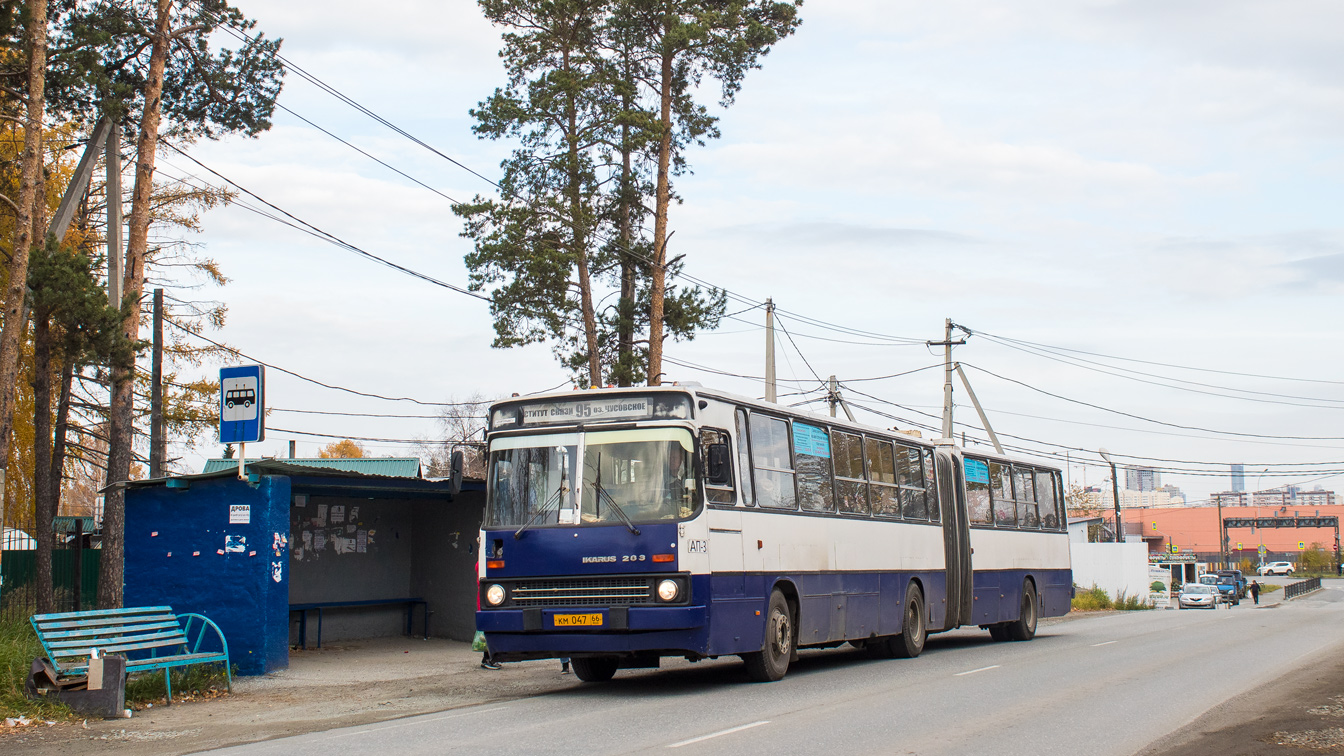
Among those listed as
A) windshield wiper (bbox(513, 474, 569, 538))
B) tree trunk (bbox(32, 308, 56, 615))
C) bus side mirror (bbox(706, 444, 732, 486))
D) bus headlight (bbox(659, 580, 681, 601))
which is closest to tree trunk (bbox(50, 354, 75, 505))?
tree trunk (bbox(32, 308, 56, 615))

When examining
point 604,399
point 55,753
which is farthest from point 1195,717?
point 55,753

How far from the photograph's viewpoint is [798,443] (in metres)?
15.4

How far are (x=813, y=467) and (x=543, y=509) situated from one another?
408 centimetres

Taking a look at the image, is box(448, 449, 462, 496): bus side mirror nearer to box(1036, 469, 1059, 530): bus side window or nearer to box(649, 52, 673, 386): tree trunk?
box(1036, 469, 1059, 530): bus side window

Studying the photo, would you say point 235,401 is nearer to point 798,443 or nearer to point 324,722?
point 324,722

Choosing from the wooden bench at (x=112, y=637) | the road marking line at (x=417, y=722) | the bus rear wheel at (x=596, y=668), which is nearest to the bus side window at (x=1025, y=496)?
the bus rear wheel at (x=596, y=668)

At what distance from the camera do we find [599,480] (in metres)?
13.0

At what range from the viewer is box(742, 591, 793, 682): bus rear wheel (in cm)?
1409

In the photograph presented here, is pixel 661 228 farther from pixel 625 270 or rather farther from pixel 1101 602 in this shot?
pixel 1101 602

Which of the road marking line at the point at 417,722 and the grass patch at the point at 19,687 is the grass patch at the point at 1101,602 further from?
the grass patch at the point at 19,687

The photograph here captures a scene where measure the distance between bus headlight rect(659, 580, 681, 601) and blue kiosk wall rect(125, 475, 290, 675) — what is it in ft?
19.9

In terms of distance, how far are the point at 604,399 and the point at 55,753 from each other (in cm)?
599

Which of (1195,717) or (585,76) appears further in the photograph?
(585,76)

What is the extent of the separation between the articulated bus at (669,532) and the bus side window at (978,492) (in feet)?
14.9
